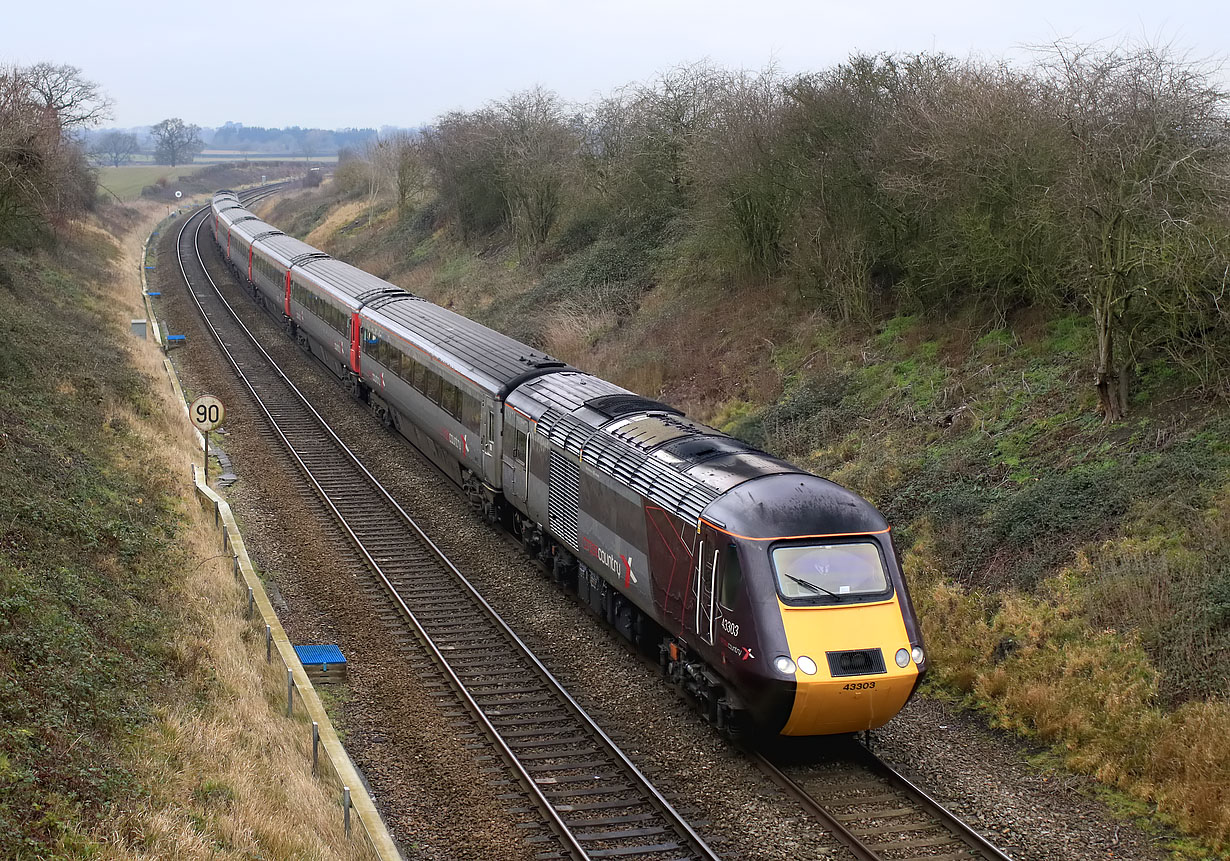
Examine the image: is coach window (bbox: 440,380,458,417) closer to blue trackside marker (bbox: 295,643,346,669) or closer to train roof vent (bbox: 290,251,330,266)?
blue trackside marker (bbox: 295,643,346,669)

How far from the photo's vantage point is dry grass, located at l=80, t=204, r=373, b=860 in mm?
8391

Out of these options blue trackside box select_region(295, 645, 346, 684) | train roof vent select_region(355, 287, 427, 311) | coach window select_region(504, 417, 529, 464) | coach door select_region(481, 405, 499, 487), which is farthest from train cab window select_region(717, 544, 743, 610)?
train roof vent select_region(355, 287, 427, 311)

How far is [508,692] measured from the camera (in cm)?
1305

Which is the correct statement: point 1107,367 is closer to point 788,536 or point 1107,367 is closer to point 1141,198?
point 1141,198

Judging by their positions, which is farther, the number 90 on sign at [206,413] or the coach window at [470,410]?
the coach window at [470,410]

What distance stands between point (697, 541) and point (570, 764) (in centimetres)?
270

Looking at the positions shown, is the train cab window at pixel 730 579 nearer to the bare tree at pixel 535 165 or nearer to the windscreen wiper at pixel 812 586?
the windscreen wiper at pixel 812 586

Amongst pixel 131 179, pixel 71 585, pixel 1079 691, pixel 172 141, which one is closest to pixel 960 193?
pixel 1079 691

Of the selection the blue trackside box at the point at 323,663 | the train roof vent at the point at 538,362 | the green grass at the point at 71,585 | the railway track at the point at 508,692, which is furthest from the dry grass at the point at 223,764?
the train roof vent at the point at 538,362

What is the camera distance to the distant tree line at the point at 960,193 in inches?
583

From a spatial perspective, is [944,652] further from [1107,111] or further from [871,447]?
[1107,111]

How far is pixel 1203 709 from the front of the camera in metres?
10.2

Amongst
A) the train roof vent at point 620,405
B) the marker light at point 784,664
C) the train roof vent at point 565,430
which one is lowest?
the marker light at point 784,664

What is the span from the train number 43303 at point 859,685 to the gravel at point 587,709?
49.4 inches
